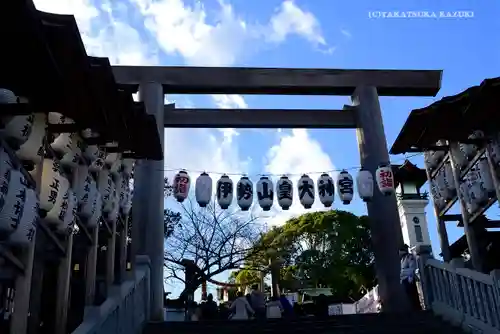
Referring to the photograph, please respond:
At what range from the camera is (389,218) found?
1231 centimetres

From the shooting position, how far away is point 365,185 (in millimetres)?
12594

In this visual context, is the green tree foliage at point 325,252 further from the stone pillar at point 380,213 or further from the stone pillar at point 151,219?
the stone pillar at point 151,219

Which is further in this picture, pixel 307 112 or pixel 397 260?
pixel 307 112

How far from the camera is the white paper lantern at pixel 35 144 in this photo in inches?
256

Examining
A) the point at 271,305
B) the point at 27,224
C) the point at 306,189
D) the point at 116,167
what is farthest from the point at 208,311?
the point at 27,224

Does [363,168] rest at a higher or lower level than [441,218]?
higher

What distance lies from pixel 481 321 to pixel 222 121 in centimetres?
842

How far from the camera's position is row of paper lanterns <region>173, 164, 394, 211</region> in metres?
12.6

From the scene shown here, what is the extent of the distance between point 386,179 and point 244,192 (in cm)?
347

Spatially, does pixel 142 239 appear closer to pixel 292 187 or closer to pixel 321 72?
pixel 292 187

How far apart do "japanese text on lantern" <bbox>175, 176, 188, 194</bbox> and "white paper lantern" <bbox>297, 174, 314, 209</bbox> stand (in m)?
2.84

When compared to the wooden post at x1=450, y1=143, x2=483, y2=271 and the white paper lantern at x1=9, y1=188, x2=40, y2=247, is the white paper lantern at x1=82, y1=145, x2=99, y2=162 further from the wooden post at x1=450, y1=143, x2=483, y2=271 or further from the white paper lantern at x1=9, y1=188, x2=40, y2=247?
the wooden post at x1=450, y1=143, x2=483, y2=271

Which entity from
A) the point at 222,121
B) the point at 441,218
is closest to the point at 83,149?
the point at 222,121

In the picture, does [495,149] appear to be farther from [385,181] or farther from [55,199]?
[55,199]
